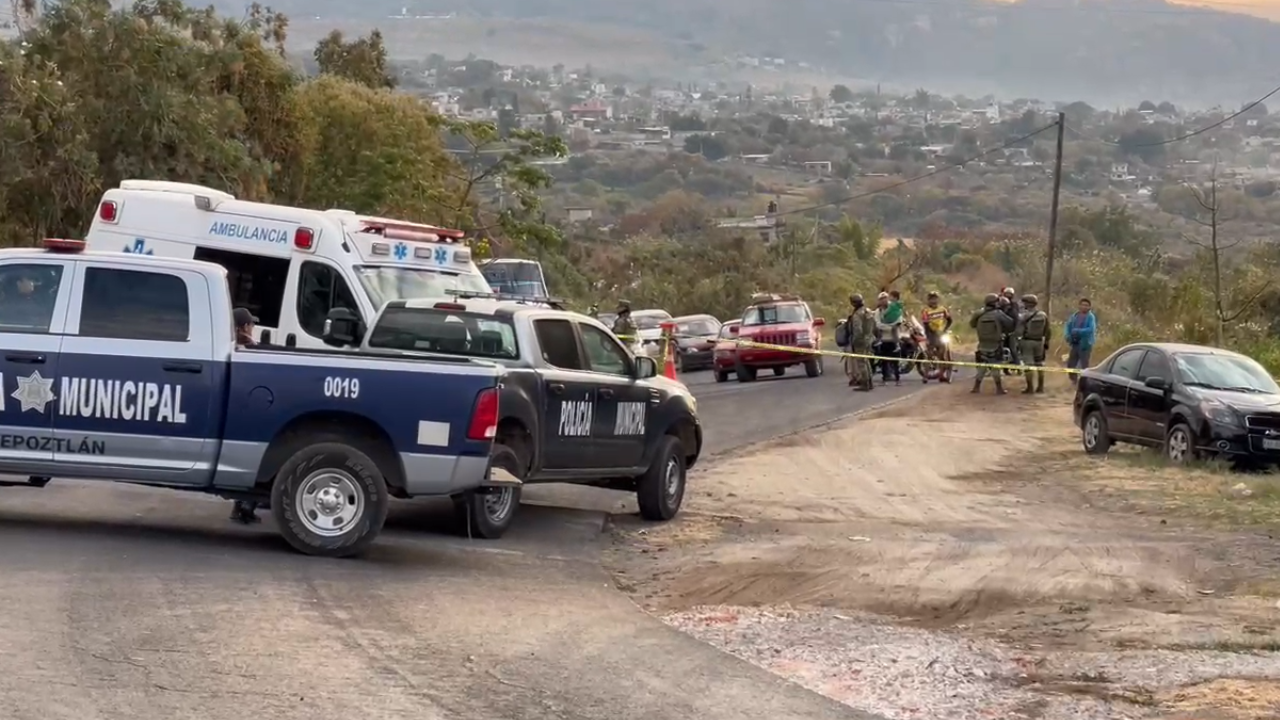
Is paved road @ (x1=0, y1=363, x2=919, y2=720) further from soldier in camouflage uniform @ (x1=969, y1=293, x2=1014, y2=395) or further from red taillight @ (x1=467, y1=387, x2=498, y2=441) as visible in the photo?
soldier in camouflage uniform @ (x1=969, y1=293, x2=1014, y2=395)

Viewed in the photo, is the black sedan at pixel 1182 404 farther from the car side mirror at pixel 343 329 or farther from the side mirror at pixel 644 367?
the car side mirror at pixel 343 329

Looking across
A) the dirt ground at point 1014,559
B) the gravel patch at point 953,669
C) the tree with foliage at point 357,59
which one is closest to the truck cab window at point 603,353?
the dirt ground at point 1014,559

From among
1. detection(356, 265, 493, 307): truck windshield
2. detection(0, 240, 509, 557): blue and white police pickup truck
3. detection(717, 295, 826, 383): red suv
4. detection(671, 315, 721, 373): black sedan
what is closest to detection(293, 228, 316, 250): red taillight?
detection(356, 265, 493, 307): truck windshield

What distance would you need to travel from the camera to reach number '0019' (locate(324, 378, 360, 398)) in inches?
475

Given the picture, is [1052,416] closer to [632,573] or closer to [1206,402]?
[1206,402]

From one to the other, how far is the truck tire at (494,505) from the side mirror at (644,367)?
1.81 m

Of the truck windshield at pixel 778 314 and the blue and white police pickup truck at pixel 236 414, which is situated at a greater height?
the truck windshield at pixel 778 314

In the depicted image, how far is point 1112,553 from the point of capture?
14.1 metres

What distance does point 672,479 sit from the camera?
53.3 feet

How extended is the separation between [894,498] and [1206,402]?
15.0 ft

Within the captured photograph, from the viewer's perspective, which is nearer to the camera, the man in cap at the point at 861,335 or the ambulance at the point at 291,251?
the ambulance at the point at 291,251

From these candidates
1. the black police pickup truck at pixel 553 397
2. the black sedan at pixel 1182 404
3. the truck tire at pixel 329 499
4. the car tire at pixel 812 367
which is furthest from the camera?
the car tire at pixel 812 367

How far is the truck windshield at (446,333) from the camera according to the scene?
14336 millimetres

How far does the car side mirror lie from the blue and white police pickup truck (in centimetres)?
429
